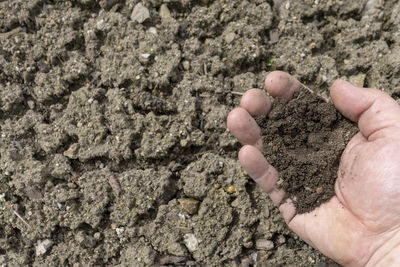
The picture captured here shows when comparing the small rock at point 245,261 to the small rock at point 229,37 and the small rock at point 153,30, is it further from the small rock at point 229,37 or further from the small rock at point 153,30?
the small rock at point 153,30

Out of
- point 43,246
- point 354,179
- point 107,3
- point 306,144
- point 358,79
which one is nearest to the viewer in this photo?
point 354,179

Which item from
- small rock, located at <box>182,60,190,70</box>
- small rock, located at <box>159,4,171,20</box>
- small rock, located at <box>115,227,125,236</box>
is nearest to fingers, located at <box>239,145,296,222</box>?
small rock, located at <box>182,60,190,70</box>

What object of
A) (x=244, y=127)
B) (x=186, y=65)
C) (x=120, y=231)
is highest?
(x=186, y=65)

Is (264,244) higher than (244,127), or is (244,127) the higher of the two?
(244,127)

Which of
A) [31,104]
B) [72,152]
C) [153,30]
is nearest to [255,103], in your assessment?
[153,30]

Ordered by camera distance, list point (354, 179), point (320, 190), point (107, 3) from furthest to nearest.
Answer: point (107, 3) < point (320, 190) < point (354, 179)

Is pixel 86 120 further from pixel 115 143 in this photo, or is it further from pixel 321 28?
pixel 321 28

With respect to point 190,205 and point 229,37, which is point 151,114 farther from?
point 229,37

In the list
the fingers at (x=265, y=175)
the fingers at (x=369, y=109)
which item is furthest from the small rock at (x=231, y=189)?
the fingers at (x=369, y=109)
